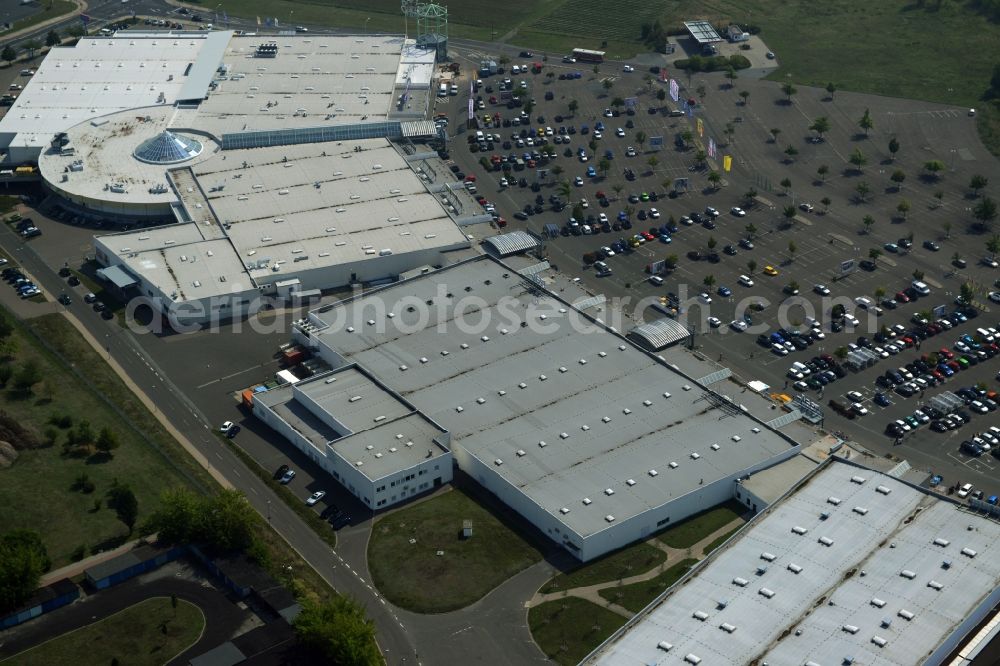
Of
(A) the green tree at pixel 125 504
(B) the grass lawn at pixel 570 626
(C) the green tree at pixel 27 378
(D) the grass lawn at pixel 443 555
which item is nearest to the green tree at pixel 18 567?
(A) the green tree at pixel 125 504

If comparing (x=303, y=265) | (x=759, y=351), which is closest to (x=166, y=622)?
(x=303, y=265)

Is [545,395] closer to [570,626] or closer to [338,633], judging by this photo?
[570,626]

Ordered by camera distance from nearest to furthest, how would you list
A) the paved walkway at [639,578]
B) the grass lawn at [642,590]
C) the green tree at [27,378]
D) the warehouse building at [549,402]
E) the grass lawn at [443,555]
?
the grass lawn at [642,590], the paved walkway at [639,578], the grass lawn at [443,555], the warehouse building at [549,402], the green tree at [27,378]

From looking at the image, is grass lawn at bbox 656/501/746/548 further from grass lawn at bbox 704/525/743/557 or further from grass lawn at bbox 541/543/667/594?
grass lawn at bbox 541/543/667/594

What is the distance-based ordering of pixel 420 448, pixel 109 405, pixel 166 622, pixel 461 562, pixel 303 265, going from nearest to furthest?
pixel 166 622
pixel 461 562
pixel 420 448
pixel 109 405
pixel 303 265

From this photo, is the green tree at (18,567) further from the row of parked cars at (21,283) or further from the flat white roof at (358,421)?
→ the row of parked cars at (21,283)

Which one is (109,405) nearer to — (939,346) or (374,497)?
(374,497)
